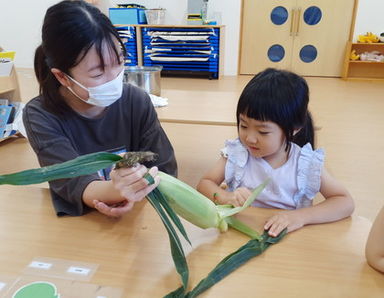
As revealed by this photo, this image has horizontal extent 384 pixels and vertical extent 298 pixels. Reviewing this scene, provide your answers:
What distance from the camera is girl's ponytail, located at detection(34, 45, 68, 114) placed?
94cm

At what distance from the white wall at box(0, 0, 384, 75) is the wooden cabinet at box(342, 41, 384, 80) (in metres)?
0.19

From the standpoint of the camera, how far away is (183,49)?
15.3 ft

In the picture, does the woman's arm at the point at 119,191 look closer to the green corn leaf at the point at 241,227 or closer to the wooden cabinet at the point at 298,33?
the green corn leaf at the point at 241,227

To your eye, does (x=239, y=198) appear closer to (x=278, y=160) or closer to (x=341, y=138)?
(x=278, y=160)

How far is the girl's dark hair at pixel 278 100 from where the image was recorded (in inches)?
34.2

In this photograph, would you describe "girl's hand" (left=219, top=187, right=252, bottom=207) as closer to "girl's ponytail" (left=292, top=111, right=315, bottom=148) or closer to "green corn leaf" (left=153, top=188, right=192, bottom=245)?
"green corn leaf" (left=153, top=188, right=192, bottom=245)

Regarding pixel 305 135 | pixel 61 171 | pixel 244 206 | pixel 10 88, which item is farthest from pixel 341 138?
pixel 10 88

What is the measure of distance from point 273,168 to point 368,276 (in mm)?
452

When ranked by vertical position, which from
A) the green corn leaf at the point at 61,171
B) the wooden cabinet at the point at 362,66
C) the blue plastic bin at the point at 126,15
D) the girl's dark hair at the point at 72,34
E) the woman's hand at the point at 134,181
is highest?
the blue plastic bin at the point at 126,15

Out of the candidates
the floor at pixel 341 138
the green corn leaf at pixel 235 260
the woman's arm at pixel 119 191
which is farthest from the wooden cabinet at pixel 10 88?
the green corn leaf at pixel 235 260

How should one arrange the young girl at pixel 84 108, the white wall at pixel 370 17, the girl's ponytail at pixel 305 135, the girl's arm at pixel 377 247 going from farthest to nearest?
the white wall at pixel 370 17 < the girl's ponytail at pixel 305 135 < the young girl at pixel 84 108 < the girl's arm at pixel 377 247

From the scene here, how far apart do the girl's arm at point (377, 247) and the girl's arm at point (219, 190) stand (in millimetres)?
263

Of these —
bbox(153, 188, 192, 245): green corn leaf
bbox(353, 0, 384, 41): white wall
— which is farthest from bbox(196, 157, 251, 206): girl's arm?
bbox(353, 0, 384, 41): white wall

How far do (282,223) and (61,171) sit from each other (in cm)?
46
